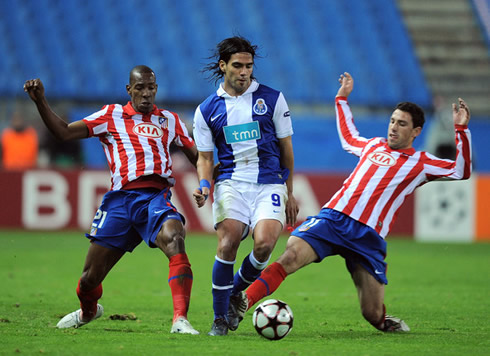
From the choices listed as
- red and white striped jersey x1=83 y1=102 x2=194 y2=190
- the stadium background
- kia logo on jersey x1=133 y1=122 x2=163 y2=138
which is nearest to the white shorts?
red and white striped jersey x1=83 y1=102 x2=194 y2=190

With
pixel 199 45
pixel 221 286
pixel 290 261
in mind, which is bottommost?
pixel 221 286

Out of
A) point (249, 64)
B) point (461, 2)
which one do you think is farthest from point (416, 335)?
point (461, 2)

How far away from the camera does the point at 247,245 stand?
1400 cm

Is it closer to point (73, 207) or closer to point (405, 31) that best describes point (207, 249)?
point (73, 207)

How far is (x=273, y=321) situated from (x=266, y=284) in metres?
0.40

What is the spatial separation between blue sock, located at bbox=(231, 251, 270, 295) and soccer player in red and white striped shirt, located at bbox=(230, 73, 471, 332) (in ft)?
0.55

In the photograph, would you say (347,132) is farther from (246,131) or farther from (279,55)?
(279,55)

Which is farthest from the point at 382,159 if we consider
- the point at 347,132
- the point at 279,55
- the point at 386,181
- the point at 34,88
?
the point at 279,55

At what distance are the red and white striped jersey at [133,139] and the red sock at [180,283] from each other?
2.49 feet

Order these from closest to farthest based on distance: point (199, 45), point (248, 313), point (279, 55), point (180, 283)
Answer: point (180, 283) → point (248, 313) → point (279, 55) → point (199, 45)

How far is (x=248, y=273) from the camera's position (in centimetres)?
621

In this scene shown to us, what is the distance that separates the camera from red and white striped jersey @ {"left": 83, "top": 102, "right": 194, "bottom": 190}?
6293 millimetres

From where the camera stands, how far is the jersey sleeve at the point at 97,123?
633cm

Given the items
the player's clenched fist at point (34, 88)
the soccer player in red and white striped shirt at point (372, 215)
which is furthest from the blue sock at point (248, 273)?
the player's clenched fist at point (34, 88)
